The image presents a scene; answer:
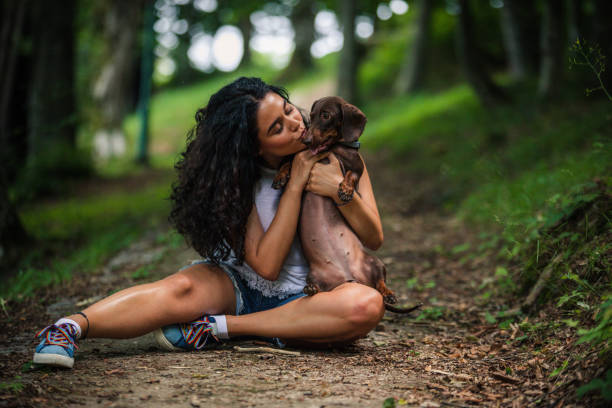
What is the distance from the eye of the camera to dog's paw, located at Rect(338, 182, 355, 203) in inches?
104

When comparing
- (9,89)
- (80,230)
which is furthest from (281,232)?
(80,230)

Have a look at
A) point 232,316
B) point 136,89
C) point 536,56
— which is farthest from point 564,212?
point 136,89

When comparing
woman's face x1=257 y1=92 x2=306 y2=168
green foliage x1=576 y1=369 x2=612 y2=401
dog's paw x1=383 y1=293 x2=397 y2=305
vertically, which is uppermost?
woman's face x1=257 y1=92 x2=306 y2=168

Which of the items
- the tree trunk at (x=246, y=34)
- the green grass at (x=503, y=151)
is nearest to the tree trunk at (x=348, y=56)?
the green grass at (x=503, y=151)

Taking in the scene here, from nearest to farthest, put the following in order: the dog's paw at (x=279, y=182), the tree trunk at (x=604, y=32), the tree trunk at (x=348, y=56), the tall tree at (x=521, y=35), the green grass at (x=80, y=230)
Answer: the dog's paw at (x=279, y=182)
the green grass at (x=80, y=230)
the tree trunk at (x=604, y=32)
the tall tree at (x=521, y=35)
the tree trunk at (x=348, y=56)

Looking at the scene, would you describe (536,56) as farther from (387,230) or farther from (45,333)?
(45,333)

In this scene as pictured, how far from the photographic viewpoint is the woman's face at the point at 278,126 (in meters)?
2.69

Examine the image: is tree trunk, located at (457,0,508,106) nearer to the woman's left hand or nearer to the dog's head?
the dog's head

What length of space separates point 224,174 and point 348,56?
12.8 meters

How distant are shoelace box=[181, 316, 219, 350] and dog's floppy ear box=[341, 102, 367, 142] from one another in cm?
120

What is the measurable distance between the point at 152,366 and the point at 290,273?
0.85 metres

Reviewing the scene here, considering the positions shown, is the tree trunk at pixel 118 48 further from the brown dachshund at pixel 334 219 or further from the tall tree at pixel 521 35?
the brown dachshund at pixel 334 219

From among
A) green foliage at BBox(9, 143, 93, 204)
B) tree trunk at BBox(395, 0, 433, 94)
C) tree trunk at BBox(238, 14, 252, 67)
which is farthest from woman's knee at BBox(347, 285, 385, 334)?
tree trunk at BBox(238, 14, 252, 67)

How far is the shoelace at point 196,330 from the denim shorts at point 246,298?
0.22 m
